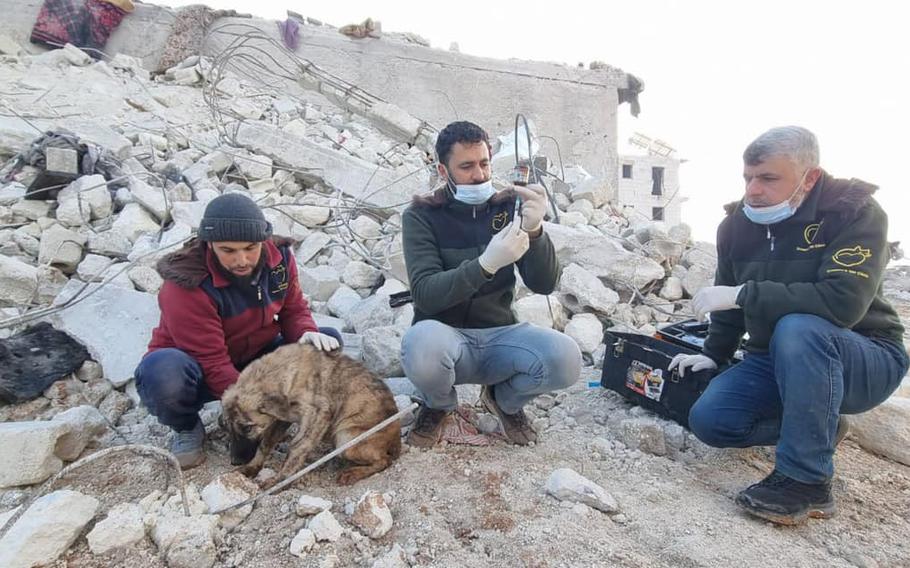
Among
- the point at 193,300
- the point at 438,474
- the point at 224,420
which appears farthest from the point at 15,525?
the point at 438,474

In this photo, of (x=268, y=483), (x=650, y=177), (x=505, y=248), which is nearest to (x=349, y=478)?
(x=268, y=483)

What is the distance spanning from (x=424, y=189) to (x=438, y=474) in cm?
392

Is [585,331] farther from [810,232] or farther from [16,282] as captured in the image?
[16,282]

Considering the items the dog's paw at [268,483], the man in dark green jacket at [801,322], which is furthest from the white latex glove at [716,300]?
the dog's paw at [268,483]

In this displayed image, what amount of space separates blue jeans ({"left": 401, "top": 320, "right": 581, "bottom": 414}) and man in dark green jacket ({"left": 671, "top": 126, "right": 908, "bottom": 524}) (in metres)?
0.71

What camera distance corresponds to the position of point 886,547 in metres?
2.07

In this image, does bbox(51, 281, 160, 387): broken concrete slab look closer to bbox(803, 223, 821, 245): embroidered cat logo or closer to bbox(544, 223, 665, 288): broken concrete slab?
bbox(544, 223, 665, 288): broken concrete slab

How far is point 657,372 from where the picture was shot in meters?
3.00

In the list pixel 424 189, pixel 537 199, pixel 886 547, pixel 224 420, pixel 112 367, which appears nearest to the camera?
pixel 886 547

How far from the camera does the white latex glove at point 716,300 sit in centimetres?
236

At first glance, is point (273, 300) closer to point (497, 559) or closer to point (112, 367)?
point (112, 367)

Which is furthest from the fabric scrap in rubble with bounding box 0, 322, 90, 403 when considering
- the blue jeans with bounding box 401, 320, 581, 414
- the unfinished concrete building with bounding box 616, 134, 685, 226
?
the unfinished concrete building with bounding box 616, 134, 685, 226

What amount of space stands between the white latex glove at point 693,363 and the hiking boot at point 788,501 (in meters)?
0.69

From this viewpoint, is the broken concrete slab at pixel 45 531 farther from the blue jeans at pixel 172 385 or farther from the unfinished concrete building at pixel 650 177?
the unfinished concrete building at pixel 650 177
